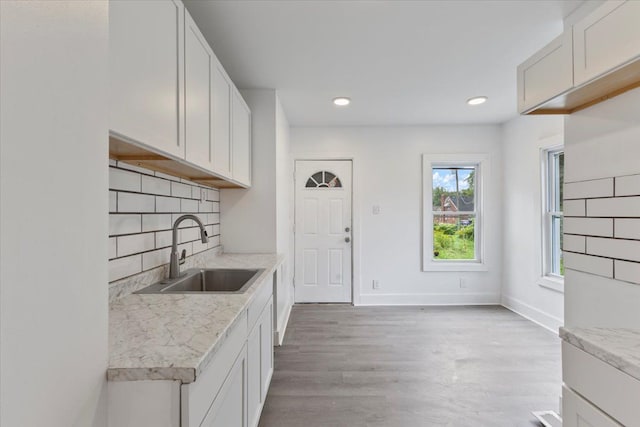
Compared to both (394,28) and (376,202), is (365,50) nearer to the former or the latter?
(394,28)

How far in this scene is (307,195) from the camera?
4.26 meters

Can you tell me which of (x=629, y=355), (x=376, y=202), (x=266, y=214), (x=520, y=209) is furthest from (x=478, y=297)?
(x=629, y=355)

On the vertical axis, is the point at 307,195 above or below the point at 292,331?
above

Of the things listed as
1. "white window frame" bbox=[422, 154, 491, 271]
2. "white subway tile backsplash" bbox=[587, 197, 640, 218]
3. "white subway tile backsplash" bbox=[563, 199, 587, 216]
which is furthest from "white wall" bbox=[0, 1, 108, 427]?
"white window frame" bbox=[422, 154, 491, 271]

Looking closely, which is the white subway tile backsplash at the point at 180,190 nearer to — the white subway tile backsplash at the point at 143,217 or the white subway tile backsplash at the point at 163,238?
the white subway tile backsplash at the point at 143,217

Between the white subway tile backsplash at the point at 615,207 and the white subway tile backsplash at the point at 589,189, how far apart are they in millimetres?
36

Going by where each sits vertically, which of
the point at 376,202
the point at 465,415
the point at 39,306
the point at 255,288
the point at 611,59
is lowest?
the point at 465,415

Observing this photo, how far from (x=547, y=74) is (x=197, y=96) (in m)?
1.74

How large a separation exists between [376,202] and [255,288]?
2911 millimetres

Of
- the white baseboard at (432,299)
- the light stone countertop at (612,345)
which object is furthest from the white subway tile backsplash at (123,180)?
the white baseboard at (432,299)

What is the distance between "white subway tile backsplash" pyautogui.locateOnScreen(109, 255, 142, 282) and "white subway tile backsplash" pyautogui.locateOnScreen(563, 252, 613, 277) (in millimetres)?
2308

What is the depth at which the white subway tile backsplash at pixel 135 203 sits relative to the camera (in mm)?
1462

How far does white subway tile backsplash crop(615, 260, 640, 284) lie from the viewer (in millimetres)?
1422

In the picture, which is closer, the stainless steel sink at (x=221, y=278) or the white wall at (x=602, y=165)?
the white wall at (x=602, y=165)
